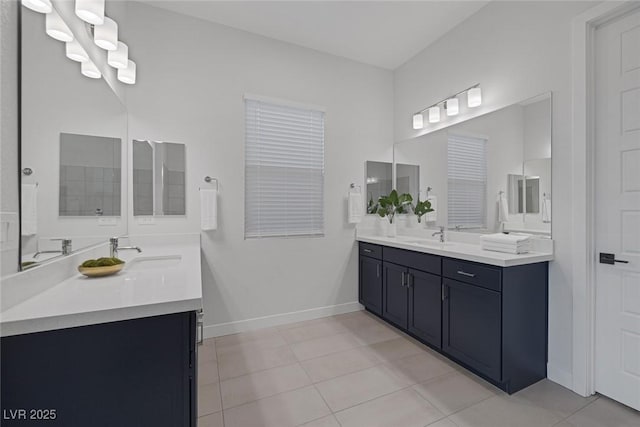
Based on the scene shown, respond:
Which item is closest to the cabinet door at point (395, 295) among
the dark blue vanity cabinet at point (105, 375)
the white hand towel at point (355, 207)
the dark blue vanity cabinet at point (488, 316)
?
the dark blue vanity cabinet at point (488, 316)

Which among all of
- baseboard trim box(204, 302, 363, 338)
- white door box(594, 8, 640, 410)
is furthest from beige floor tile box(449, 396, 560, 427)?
baseboard trim box(204, 302, 363, 338)

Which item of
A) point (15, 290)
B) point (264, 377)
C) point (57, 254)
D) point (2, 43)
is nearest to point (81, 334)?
point (15, 290)

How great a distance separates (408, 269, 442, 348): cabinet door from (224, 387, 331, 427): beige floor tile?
1086 mm

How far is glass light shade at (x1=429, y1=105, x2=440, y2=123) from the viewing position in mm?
2935

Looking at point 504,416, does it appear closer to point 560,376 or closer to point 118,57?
point 560,376

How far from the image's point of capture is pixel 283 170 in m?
2.97

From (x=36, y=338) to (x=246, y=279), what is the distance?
199cm

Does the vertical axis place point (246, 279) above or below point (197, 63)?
below

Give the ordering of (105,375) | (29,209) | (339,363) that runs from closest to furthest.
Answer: (105,375) → (29,209) → (339,363)

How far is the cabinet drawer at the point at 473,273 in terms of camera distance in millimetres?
1823

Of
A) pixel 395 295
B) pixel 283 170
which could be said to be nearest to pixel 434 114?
pixel 283 170

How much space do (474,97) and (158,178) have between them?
288cm

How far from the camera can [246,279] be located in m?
2.82

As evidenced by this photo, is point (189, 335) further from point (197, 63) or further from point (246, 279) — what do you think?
point (197, 63)
